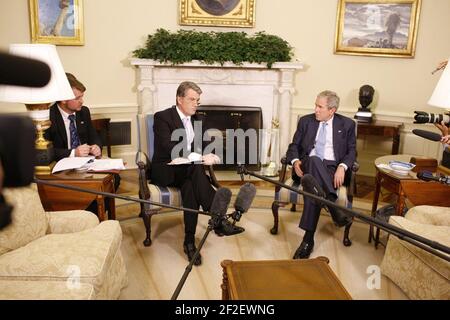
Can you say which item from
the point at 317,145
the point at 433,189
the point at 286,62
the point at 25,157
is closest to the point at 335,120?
the point at 317,145

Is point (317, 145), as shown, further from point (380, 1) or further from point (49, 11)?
point (49, 11)

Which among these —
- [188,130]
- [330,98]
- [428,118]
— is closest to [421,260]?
[428,118]

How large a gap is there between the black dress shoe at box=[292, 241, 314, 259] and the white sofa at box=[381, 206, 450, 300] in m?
0.54

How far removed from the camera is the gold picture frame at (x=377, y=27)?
5211 millimetres

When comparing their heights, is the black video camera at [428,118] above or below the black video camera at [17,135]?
below

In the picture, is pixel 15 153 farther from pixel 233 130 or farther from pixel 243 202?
pixel 233 130

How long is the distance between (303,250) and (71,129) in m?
2.12

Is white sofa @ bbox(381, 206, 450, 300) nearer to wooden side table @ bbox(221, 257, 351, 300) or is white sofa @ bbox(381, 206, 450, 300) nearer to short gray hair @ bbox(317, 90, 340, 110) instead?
wooden side table @ bbox(221, 257, 351, 300)

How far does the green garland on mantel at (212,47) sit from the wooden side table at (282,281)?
11.1 ft

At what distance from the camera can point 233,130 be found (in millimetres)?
5453

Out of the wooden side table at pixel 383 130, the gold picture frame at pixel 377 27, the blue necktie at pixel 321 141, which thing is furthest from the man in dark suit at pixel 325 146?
the gold picture frame at pixel 377 27

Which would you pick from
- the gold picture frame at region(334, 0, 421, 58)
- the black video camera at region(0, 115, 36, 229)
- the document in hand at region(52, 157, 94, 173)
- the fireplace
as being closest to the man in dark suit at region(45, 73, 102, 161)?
the document in hand at region(52, 157, 94, 173)

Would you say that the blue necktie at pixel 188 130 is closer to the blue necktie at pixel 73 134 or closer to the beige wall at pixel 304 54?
the blue necktie at pixel 73 134

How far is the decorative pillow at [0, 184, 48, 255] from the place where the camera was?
7.34 feet
